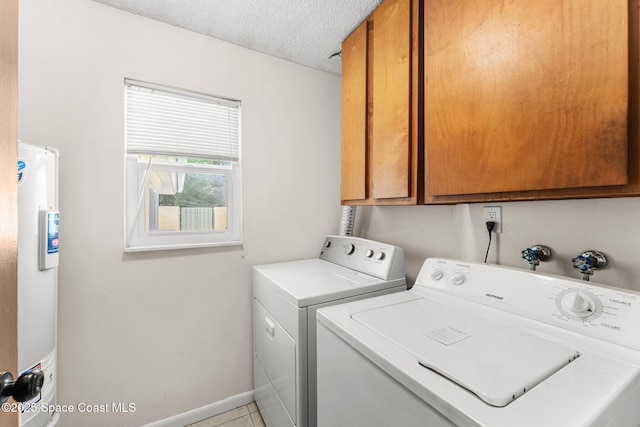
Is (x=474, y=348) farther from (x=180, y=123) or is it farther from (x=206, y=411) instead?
(x=180, y=123)

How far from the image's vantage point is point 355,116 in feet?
5.04

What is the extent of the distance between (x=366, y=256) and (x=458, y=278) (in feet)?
1.92

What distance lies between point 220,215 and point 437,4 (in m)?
1.60

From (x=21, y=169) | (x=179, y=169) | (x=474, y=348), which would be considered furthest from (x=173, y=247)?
(x=474, y=348)

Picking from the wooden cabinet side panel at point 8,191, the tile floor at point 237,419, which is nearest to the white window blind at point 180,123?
the wooden cabinet side panel at point 8,191

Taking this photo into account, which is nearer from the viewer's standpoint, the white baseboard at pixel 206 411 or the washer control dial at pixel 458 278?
the washer control dial at pixel 458 278

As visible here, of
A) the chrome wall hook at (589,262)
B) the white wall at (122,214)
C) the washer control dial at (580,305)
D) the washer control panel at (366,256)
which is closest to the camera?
the washer control dial at (580,305)

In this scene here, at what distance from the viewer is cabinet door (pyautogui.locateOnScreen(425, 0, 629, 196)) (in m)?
0.66

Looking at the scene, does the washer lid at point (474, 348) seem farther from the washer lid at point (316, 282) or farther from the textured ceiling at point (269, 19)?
the textured ceiling at point (269, 19)

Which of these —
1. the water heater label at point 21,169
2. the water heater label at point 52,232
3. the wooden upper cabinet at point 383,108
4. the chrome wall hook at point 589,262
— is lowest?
the chrome wall hook at point 589,262

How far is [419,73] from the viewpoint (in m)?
1.15

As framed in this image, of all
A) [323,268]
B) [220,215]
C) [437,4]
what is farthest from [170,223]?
[437,4]

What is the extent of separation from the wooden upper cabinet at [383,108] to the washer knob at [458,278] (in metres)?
0.36

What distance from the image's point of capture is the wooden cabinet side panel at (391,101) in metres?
1.20
